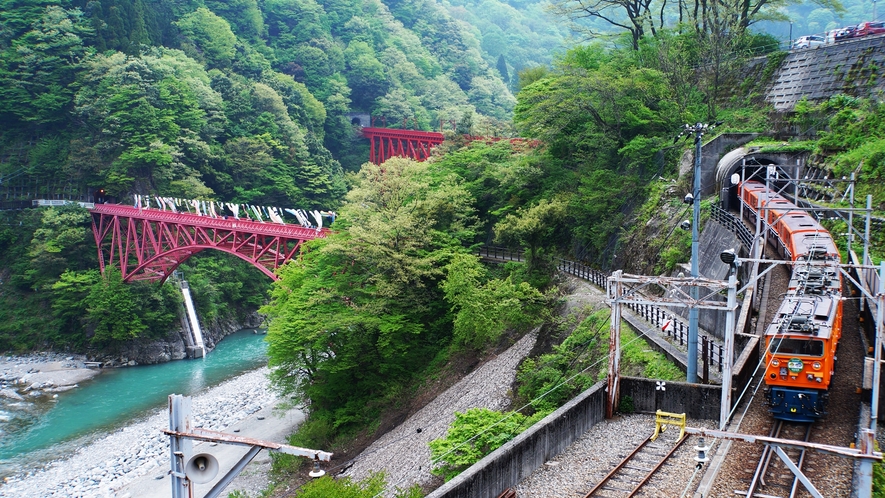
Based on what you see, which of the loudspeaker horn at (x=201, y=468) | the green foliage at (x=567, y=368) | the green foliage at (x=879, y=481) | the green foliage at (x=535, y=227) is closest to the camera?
the loudspeaker horn at (x=201, y=468)

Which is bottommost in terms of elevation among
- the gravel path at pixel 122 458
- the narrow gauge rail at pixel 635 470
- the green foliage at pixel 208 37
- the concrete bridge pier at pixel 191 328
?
the gravel path at pixel 122 458

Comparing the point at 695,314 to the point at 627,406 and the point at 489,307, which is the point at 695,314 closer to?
the point at 627,406

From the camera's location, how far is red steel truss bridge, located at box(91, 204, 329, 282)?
3641 cm

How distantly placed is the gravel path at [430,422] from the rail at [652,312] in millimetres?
3414

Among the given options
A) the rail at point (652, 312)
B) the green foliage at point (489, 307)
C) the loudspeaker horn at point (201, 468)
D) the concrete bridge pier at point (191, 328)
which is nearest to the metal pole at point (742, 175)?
the rail at point (652, 312)

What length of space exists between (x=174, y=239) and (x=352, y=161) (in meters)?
28.4

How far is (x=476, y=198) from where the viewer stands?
33781mm

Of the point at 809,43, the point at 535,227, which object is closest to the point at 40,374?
the point at 535,227

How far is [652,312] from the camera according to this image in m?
20.4

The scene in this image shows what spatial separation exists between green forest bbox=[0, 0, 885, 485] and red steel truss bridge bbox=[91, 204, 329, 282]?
111cm

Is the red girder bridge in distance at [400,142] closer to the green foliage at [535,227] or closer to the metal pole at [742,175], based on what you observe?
the green foliage at [535,227]

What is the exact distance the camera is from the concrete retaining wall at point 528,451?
37.4 feet

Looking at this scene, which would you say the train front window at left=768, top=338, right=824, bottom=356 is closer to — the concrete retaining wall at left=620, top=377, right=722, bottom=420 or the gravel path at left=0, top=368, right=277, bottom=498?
the concrete retaining wall at left=620, top=377, right=722, bottom=420

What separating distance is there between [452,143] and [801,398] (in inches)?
1227
